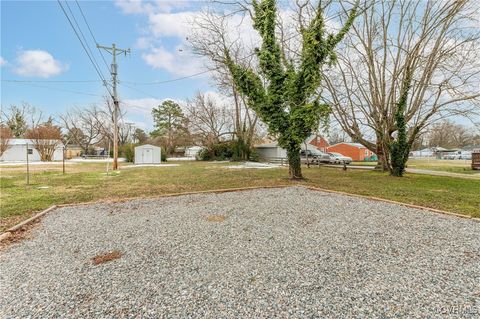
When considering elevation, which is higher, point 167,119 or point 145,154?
point 167,119

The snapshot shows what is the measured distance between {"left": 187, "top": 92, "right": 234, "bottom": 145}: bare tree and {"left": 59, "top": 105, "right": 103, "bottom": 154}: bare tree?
1968 centimetres


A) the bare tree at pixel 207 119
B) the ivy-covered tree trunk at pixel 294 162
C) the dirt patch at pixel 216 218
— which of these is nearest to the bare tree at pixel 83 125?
the bare tree at pixel 207 119

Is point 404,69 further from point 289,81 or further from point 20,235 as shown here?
point 20,235

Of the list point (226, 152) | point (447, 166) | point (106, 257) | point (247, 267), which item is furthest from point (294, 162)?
point (447, 166)

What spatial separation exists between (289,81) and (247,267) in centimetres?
887

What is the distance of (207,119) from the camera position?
3098 centimetres

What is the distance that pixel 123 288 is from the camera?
255 centimetres

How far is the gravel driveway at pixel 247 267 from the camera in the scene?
2.24m

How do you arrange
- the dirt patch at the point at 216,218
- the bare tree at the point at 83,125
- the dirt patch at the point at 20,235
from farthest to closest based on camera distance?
the bare tree at the point at 83,125 → the dirt patch at the point at 216,218 → the dirt patch at the point at 20,235

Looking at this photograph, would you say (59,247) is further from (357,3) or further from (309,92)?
(357,3)

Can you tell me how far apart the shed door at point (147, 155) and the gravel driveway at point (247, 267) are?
2280 centimetres

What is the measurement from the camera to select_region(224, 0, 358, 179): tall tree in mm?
9727

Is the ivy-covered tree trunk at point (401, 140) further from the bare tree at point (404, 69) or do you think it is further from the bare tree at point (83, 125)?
the bare tree at point (83, 125)

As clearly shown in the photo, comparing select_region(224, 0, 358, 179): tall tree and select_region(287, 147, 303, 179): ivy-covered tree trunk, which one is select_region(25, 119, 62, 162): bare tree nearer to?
select_region(224, 0, 358, 179): tall tree
